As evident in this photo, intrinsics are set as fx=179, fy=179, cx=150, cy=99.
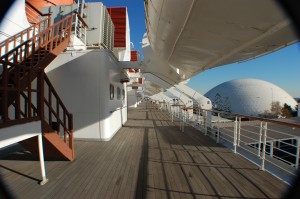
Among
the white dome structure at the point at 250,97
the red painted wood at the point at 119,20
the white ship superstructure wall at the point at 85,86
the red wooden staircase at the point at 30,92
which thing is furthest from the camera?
the white dome structure at the point at 250,97

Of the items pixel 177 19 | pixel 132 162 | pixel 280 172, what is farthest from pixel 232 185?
pixel 177 19

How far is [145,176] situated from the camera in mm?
2855

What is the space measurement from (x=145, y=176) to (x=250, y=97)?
49.4 m

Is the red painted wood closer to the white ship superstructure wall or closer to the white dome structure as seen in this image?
the white ship superstructure wall

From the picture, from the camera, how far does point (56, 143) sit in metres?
3.21

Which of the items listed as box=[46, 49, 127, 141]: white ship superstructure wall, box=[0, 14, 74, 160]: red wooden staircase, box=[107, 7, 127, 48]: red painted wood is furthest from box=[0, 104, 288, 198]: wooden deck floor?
box=[107, 7, 127, 48]: red painted wood

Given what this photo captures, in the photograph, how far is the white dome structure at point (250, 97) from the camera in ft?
144

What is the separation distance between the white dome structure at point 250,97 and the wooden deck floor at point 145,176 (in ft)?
152

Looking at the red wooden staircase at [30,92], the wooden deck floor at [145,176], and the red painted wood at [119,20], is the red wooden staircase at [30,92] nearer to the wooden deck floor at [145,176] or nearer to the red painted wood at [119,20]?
the wooden deck floor at [145,176]

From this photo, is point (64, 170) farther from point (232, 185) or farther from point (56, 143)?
point (232, 185)

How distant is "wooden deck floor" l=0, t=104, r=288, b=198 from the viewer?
238cm

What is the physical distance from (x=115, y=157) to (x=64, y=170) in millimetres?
1033

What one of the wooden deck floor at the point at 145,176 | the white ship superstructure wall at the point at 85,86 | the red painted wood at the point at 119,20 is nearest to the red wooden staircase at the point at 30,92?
the wooden deck floor at the point at 145,176

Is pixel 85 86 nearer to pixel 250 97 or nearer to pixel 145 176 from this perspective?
pixel 145 176
